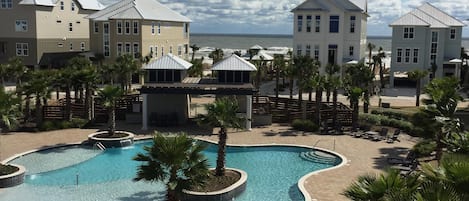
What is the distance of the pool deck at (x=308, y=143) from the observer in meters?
24.2

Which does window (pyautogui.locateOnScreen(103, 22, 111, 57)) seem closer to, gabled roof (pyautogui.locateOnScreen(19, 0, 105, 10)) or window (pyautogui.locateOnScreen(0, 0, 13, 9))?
gabled roof (pyautogui.locateOnScreen(19, 0, 105, 10))

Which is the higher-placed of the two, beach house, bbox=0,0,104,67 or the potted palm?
beach house, bbox=0,0,104,67

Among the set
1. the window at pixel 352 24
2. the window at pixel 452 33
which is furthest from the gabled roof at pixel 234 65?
the window at pixel 452 33

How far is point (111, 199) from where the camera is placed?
21312 millimetres

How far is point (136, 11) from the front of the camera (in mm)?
57438

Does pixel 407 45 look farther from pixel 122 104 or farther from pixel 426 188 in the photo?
pixel 426 188

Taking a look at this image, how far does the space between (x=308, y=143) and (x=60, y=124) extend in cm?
1694

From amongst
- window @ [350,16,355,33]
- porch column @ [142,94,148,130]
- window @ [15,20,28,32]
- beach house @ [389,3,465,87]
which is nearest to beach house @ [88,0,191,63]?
window @ [15,20,28,32]

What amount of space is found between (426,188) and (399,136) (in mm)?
23602

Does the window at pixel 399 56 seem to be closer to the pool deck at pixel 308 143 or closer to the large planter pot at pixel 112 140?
the pool deck at pixel 308 143

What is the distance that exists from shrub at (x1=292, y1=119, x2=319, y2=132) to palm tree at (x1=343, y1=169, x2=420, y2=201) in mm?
22116

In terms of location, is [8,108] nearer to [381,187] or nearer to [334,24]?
[381,187]

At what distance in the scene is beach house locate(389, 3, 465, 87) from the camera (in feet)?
181

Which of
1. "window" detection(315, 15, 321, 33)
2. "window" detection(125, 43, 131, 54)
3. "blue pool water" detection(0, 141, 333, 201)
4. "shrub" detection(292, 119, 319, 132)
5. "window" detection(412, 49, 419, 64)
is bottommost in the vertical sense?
"blue pool water" detection(0, 141, 333, 201)
